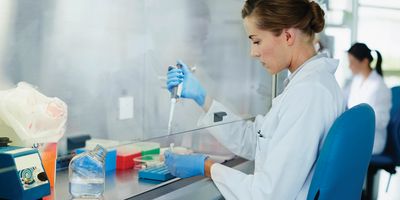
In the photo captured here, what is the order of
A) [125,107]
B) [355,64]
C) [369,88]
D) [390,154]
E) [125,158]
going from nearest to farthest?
[125,158]
[125,107]
[390,154]
[369,88]
[355,64]

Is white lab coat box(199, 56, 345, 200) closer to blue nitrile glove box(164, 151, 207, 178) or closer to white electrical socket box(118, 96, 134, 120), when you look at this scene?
blue nitrile glove box(164, 151, 207, 178)

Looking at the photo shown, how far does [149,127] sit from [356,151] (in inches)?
36.4

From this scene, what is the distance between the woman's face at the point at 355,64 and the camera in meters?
3.81

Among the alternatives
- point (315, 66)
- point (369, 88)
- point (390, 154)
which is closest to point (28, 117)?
point (315, 66)

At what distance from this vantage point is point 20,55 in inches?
57.6

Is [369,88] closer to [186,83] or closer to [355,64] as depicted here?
[355,64]

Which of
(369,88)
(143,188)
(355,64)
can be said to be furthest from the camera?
(355,64)

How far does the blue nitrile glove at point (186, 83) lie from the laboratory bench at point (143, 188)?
317 millimetres

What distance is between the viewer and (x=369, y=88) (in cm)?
366

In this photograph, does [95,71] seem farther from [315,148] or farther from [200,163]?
[315,148]

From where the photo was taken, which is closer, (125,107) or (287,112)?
(287,112)

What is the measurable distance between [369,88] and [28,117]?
300 cm

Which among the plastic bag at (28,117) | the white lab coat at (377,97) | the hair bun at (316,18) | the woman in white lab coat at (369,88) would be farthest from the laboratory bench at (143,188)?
the woman in white lab coat at (369,88)

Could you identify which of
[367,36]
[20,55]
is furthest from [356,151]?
[367,36]
